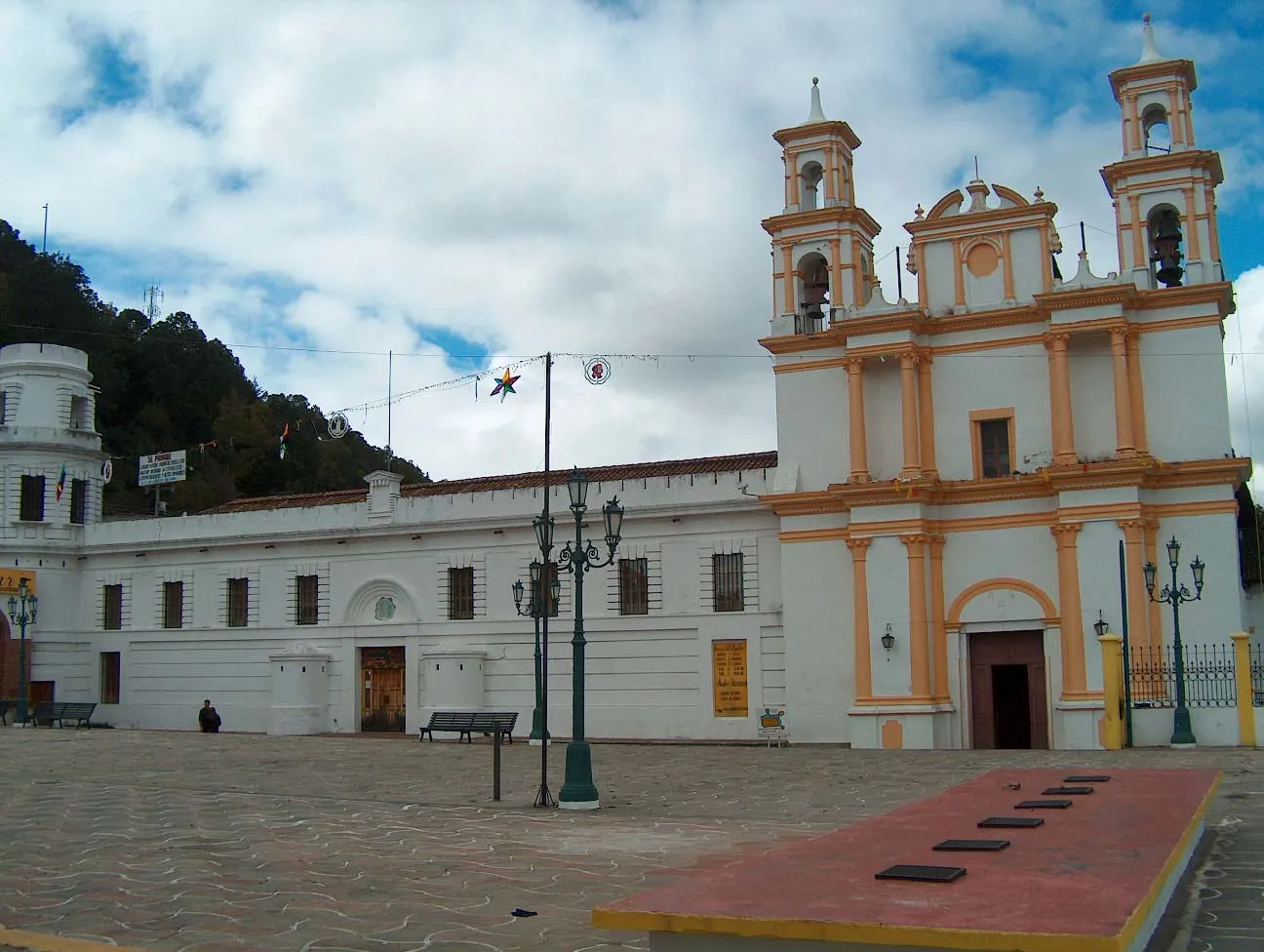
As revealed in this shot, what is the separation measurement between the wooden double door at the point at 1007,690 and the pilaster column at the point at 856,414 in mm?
4394

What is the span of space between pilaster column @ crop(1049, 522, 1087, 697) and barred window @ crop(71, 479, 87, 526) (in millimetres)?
28255

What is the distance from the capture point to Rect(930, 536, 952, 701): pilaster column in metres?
27.2

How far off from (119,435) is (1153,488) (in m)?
49.4

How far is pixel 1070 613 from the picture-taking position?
1018 inches

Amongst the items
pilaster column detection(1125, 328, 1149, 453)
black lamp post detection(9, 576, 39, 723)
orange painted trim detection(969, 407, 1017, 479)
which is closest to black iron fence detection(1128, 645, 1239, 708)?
pilaster column detection(1125, 328, 1149, 453)

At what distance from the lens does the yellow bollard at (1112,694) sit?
23516 mm

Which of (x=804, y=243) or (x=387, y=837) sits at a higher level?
(x=804, y=243)

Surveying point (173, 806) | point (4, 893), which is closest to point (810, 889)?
point (4, 893)

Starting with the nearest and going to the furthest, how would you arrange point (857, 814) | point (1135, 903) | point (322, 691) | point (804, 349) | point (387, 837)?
point (1135, 903)
point (387, 837)
point (857, 814)
point (804, 349)
point (322, 691)

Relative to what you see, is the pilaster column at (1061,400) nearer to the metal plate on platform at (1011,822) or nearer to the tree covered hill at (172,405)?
the metal plate on platform at (1011,822)

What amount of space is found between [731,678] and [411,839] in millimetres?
17806

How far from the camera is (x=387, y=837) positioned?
41.3ft

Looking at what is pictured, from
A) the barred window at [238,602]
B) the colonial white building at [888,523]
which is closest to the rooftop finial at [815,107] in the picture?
the colonial white building at [888,523]

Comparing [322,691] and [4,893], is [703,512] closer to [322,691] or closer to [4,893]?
[322,691]
